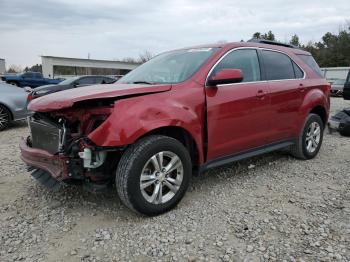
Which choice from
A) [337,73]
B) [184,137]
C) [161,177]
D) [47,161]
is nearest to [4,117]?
[47,161]

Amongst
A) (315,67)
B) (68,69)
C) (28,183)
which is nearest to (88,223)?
(28,183)

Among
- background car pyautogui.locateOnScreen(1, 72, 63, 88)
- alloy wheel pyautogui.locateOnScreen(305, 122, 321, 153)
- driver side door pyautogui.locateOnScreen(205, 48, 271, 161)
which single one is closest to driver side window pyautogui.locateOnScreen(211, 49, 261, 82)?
driver side door pyautogui.locateOnScreen(205, 48, 271, 161)

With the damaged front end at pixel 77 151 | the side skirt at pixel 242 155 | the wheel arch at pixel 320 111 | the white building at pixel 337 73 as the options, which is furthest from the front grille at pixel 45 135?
the white building at pixel 337 73

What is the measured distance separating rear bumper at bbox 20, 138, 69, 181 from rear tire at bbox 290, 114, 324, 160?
356cm

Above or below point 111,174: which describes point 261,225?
below

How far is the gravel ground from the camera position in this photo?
9.05 feet

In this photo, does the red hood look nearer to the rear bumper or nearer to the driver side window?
the rear bumper

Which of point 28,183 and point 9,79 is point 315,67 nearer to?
point 28,183

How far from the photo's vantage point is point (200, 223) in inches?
127

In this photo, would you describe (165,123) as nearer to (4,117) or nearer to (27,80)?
(4,117)

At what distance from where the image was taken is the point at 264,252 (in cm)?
274

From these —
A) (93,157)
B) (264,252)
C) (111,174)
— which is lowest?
(264,252)

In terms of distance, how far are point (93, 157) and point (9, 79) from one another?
79.9 feet

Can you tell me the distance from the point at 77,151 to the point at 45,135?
587 mm
